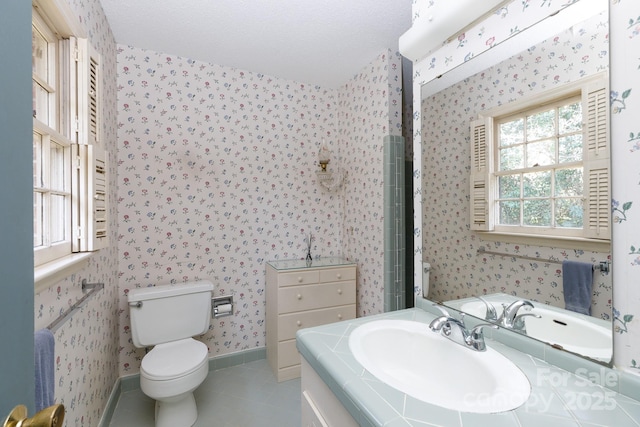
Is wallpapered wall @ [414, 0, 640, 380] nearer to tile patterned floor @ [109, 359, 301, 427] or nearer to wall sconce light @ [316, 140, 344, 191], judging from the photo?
tile patterned floor @ [109, 359, 301, 427]

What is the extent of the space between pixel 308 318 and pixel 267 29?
2.19m

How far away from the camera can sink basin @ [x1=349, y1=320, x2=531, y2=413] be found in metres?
0.72

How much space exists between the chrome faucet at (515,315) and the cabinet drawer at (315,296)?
A: 60.0 inches

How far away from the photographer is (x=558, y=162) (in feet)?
3.00

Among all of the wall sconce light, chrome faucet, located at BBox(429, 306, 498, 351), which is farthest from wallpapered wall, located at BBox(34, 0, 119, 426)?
the wall sconce light

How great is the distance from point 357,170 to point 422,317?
1588 millimetres

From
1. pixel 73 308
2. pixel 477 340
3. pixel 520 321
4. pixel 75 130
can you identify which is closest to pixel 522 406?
pixel 477 340

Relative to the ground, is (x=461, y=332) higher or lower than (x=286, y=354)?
higher

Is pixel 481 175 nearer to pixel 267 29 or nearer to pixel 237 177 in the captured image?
pixel 267 29

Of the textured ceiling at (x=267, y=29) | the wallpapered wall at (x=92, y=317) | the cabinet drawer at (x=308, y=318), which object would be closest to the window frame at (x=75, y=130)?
the wallpapered wall at (x=92, y=317)

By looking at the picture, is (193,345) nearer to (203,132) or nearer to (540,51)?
(203,132)

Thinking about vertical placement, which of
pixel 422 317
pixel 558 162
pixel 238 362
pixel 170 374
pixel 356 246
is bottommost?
pixel 238 362

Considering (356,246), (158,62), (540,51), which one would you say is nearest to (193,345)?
(356,246)

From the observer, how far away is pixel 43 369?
787mm
